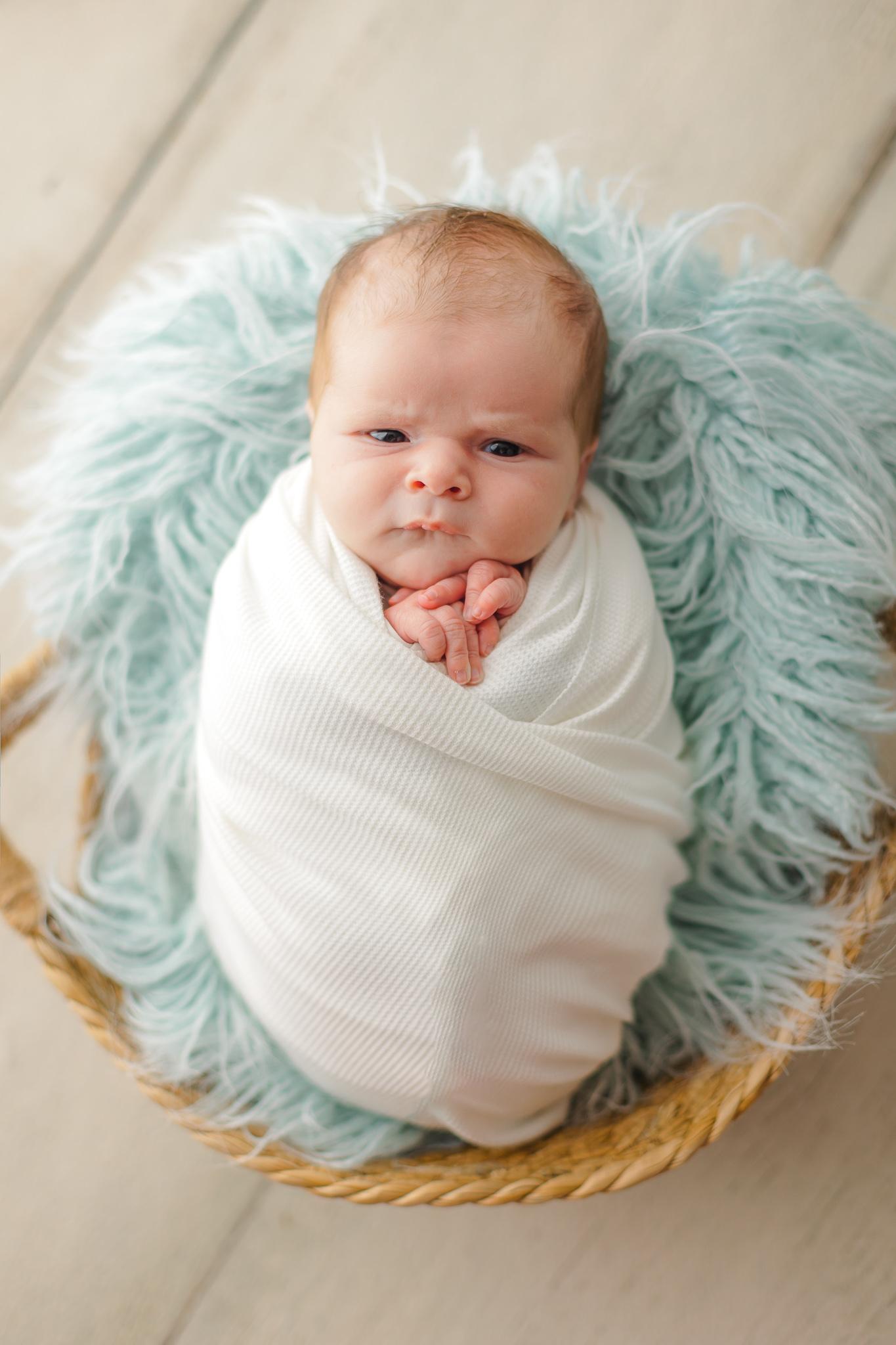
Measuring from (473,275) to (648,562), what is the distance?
1.35 feet

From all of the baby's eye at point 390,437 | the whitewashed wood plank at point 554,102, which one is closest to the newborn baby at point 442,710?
Result: the baby's eye at point 390,437

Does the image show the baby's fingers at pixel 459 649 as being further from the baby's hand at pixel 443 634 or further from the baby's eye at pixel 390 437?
the baby's eye at pixel 390 437

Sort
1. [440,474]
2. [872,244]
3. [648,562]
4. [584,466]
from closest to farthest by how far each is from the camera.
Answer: [440,474], [584,466], [648,562], [872,244]

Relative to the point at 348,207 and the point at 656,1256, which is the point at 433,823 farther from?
the point at 348,207

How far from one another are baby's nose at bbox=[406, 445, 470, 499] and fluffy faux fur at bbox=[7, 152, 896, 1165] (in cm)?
30

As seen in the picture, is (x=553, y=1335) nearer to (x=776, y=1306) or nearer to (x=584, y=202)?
(x=776, y=1306)

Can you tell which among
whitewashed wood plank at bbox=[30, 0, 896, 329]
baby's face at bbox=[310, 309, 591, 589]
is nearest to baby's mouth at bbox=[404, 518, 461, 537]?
baby's face at bbox=[310, 309, 591, 589]

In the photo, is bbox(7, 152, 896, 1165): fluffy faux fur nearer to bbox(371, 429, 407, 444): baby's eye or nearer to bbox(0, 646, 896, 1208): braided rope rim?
bbox(0, 646, 896, 1208): braided rope rim

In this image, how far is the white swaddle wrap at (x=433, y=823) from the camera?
0.94 m

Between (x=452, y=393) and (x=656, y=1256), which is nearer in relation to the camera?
(x=452, y=393)

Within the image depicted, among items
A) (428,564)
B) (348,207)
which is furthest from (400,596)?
(348,207)

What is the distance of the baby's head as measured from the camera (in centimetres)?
93

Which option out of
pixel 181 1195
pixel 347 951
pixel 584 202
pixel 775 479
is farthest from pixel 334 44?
pixel 181 1195

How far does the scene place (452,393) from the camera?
0.94m
